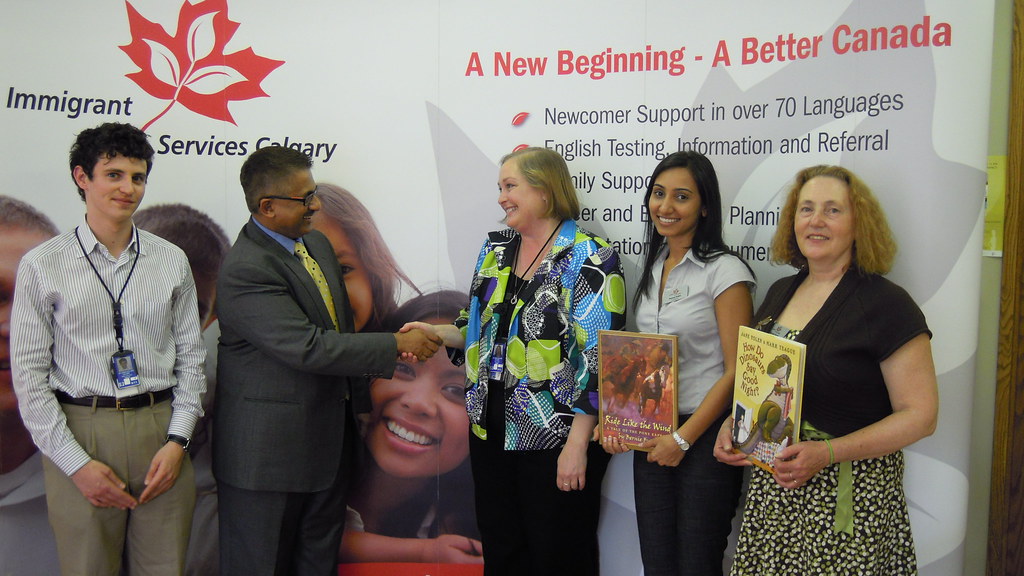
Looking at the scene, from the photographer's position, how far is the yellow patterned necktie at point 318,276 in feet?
9.13

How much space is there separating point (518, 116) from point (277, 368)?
1.44m

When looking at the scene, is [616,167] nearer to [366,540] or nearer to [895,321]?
[895,321]

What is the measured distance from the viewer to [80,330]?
8.07 feet

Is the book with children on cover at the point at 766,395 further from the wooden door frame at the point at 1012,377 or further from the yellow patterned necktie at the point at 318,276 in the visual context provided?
the yellow patterned necktie at the point at 318,276

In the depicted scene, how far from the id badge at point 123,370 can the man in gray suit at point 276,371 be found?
1.00 feet

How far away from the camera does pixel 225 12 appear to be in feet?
10.4

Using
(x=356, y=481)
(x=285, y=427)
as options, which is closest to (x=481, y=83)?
(x=285, y=427)

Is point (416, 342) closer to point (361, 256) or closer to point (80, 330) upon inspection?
point (361, 256)

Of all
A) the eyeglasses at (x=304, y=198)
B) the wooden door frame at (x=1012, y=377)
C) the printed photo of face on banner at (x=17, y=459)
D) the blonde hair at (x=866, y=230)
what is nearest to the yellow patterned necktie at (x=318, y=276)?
the eyeglasses at (x=304, y=198)

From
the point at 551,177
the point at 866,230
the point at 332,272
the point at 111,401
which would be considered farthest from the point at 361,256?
the point at 866,230

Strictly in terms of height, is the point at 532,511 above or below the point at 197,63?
below

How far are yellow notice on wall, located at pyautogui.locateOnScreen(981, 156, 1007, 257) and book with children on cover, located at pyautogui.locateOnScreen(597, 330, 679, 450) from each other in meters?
1.32

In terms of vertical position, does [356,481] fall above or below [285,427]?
below

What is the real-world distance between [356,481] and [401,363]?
59 centimetres
